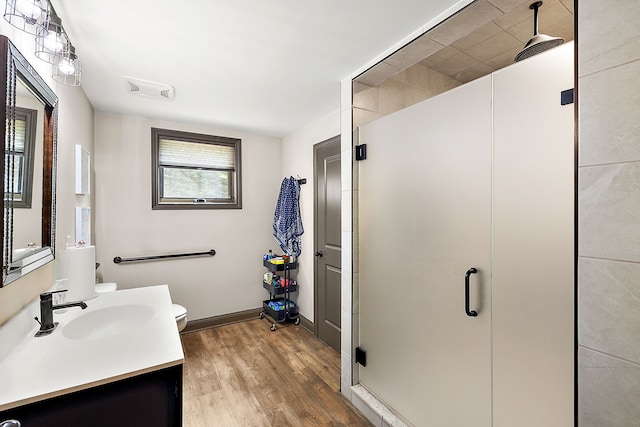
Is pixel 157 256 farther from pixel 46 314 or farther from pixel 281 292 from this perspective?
pixel 46 314

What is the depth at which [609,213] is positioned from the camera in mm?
904

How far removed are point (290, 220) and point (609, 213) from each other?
2.83m

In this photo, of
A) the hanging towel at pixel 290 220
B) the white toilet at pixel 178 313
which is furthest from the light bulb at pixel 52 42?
the hanging towel at pixel 290 220

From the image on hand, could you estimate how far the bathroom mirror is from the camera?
1.00 m

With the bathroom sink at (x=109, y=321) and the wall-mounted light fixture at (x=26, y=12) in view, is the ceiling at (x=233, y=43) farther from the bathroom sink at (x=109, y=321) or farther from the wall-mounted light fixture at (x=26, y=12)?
the bathroom sink at (x=109, y=321)

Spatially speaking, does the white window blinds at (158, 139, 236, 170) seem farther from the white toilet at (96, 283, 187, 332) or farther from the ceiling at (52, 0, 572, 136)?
the white toilet at (96, 283, 187, 332)

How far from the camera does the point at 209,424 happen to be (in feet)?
6.10

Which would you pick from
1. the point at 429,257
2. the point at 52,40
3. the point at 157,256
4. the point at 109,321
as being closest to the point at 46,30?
the point at 52,40

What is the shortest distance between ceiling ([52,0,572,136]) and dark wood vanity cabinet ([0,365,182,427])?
1.58 metres

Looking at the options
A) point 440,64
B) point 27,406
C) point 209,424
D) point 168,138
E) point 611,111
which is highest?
point 440,64

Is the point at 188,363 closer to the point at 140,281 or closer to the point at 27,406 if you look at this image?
the point at 140,281

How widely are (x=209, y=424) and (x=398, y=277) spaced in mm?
1519

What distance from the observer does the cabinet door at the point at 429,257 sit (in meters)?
1.34

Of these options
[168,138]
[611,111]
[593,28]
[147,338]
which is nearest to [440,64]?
[593,28]
